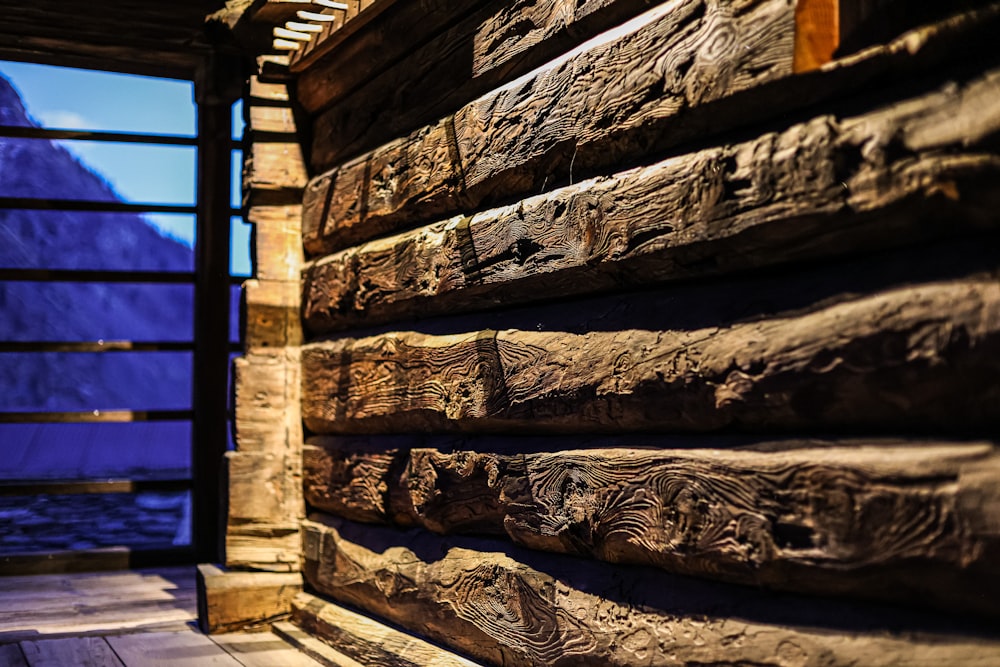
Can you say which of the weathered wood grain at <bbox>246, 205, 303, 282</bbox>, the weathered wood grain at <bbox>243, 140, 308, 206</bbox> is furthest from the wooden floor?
the weathered wood grain at <bbox>243, 140, 308, 206</bbox>

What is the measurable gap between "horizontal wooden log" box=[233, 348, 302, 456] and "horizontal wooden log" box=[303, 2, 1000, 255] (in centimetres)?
58

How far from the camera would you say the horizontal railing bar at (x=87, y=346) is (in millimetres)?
A: 4883

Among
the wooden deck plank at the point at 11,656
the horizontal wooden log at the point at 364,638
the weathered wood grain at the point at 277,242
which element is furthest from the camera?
the weathered wood grain at the point at 277,242

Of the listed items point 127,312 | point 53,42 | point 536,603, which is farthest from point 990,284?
point 127,312

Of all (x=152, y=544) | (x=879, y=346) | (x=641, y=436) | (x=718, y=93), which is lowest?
(x=152, y=544)

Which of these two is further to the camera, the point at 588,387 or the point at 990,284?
the point at 588,387

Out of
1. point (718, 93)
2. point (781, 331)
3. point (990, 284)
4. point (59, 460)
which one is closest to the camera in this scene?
point (990, 284)

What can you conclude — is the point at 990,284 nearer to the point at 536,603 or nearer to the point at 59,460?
the point at 536,603

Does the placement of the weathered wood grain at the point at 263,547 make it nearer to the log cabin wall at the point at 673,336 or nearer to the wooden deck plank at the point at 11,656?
the log cabin wall at the point at 673,336

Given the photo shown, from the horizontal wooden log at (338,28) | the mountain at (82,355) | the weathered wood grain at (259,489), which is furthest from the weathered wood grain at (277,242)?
the mountain at (82,355)

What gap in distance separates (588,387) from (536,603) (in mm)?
549

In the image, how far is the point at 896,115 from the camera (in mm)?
1471

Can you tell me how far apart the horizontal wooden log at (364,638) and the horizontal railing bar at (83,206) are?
250 centimetres

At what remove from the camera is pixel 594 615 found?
204cm
